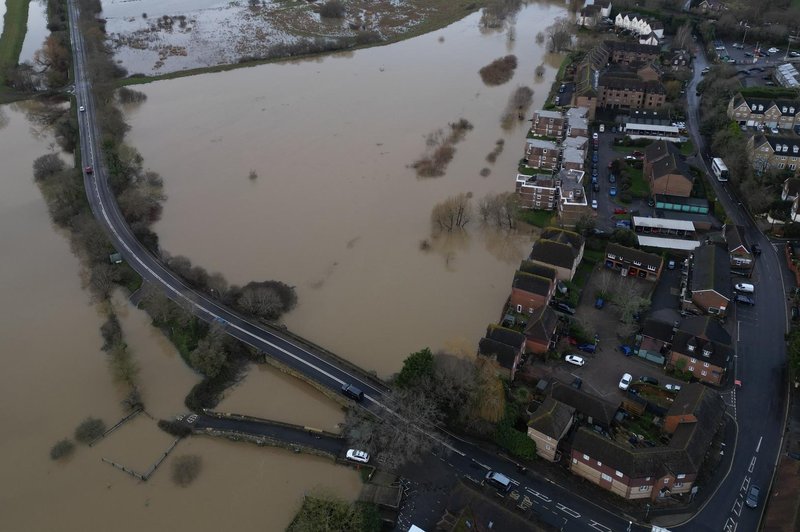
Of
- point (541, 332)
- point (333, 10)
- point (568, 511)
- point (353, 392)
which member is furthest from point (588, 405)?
point (333, 10)

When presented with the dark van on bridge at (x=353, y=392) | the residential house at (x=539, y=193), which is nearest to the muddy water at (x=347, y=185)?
the dark van on bridge at (x=353, y=392)

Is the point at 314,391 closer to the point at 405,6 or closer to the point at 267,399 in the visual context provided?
the point at 267,399

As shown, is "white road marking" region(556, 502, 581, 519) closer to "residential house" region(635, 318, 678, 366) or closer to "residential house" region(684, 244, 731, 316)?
"residential house" region(635, 318, 678, 366)

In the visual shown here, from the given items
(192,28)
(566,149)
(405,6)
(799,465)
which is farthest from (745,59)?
(192,28)

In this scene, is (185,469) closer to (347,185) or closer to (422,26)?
(347,185)

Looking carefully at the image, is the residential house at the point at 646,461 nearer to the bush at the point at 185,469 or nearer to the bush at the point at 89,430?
the bush at the point at 185,469

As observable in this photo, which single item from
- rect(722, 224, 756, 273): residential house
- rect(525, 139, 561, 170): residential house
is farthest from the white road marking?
rect(525, 139, 561, 170): residential house
